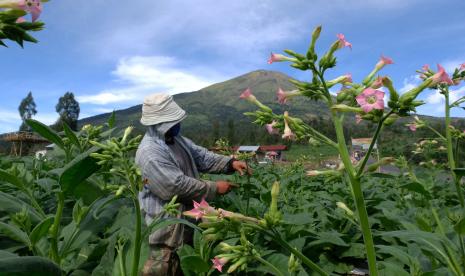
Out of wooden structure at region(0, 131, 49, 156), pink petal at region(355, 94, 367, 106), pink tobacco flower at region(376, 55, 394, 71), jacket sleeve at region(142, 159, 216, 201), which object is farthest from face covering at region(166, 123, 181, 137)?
wooden structure at region(0, 131, 49, 156)

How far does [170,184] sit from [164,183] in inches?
2.4

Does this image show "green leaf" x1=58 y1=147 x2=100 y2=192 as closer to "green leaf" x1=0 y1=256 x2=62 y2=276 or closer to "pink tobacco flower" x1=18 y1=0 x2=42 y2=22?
"green leaf" x1=0 y1=256 x2=62 y2=276

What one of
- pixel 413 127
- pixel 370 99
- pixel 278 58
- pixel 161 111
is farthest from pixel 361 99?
pixel 161 111

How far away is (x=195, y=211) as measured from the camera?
191cm

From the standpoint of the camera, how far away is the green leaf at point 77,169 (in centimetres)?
166

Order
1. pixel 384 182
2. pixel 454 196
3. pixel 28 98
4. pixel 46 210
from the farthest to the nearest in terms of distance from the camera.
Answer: pixel 28 98 < pixel 384 182 < pixel 454 196 < pixel 46 210

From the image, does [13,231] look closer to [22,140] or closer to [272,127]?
[272,127]

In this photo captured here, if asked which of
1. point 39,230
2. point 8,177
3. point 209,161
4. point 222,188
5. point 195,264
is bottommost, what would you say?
point 195,264

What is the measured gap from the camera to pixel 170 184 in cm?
384

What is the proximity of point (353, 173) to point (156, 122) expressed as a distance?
2982mm

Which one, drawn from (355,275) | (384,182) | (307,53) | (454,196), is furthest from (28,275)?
(384,182)

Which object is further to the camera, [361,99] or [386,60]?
[386,60]

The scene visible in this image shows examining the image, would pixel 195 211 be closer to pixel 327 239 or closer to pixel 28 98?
pixel 327 239

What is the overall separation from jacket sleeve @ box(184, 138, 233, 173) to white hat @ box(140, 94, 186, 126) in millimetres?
771
